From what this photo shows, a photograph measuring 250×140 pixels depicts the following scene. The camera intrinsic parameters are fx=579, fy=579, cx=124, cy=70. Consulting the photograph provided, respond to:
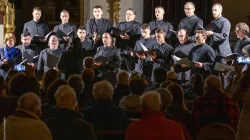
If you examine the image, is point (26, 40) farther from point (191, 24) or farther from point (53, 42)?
point (191, 24)

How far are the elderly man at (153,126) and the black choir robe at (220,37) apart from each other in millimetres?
6406

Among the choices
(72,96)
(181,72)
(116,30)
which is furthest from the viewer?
(116,30)

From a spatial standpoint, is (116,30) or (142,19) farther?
(142,19)

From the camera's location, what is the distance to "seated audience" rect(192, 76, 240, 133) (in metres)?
5.54

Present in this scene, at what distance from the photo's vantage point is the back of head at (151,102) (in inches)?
177

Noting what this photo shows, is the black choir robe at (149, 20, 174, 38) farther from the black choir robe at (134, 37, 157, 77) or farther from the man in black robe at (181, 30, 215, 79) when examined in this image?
the man in black robe at (181, 30, 215, 79)

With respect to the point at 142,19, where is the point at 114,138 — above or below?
below

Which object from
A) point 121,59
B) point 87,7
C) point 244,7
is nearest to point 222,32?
point 121,59

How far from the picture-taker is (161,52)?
35.1ft

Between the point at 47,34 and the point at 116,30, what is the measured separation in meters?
1.54

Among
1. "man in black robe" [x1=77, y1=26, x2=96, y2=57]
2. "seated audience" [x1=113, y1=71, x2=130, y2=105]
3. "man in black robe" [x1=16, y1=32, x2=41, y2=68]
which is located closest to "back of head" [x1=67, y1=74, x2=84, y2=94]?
"seated audience" [x1=113, y1=71, x2=130, y2=105]

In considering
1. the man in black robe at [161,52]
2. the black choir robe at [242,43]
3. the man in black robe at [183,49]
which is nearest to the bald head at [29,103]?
the man in black robe at [183,49]

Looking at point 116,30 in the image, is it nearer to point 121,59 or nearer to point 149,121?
point 121,59

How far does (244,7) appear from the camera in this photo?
15938mm
